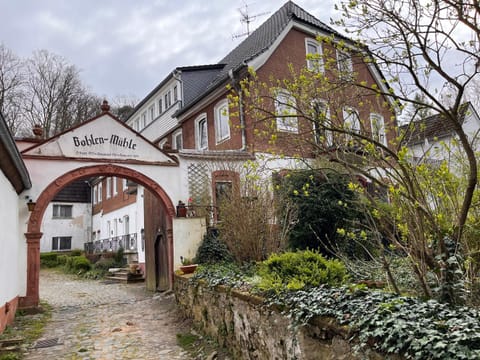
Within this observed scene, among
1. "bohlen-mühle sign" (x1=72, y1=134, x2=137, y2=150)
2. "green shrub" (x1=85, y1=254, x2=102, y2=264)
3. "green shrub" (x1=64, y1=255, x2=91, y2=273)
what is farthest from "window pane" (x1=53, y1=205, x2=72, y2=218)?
"bohlen-mühle sign" (x1=72, y1=134, x2=137, y2=150)

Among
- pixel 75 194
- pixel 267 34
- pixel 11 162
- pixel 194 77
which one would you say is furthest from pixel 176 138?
pixel 75 194

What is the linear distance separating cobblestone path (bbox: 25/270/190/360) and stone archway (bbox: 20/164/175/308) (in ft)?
2.87

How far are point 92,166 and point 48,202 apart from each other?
56.3 inches

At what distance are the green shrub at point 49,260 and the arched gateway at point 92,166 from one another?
16.6 meters

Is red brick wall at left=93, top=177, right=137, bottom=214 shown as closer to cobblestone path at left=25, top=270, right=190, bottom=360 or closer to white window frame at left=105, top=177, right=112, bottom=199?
white window frame at left=105, top=177, right=112, bottom=199

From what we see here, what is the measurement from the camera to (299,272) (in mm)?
4602

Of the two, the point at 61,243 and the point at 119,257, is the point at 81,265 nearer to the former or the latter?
the point at 119,257

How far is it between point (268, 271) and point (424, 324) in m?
2.45

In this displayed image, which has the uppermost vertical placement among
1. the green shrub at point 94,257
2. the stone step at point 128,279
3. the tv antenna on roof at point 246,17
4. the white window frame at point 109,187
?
the tv antenna on roof at point 246,17

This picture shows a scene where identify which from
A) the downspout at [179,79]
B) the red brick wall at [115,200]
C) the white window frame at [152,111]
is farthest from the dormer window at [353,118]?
the white window frame at [152,111]

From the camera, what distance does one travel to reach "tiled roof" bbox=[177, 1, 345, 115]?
49.5 feet

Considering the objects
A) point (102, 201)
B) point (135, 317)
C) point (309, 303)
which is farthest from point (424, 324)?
point (102, 201)

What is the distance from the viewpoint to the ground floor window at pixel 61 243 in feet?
93.9

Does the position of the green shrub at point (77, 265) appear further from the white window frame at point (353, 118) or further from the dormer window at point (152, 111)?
the white window frame at point (353, 118)
